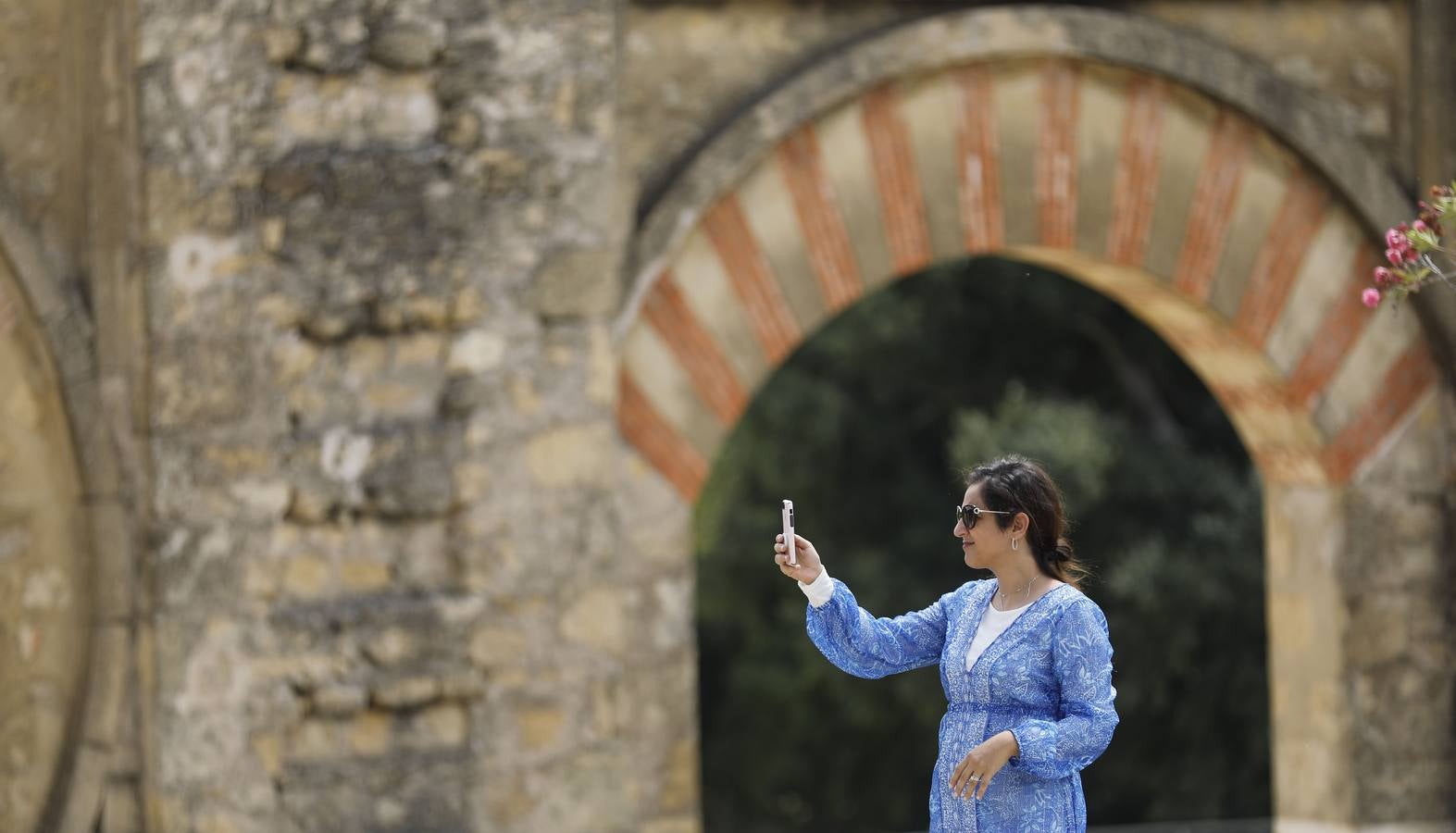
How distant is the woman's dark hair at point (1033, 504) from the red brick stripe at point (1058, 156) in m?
2.12

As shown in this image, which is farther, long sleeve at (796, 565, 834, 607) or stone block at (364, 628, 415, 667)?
stone block at (364, 628, 415, 667)

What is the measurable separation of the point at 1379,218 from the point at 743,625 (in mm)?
7259

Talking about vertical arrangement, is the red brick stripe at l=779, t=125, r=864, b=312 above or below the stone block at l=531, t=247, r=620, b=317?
above

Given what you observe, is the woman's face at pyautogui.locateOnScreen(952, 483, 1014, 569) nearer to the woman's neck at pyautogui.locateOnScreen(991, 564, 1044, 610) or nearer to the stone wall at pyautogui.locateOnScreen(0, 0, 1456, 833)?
the woman's neck at pyautogui.locateOnScreen(991, 564, 1044, 610)

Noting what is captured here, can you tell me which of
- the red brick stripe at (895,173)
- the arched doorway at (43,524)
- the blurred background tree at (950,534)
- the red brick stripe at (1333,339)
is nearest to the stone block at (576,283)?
the red brick stripe at (895,173)

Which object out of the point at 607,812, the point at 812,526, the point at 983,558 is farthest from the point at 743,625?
the point at 983,558

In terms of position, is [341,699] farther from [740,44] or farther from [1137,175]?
[1137,175]

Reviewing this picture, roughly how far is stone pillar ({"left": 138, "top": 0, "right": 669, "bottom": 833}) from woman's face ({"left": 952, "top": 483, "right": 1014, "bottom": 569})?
1.29 metres

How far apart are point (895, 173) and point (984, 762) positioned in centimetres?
243

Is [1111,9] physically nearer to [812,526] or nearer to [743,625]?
[812,526]

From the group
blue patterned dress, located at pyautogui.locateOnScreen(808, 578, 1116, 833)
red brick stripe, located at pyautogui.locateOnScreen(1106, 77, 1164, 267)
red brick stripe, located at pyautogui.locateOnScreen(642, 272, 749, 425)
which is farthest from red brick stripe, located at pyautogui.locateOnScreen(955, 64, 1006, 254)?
blue patterned dress, located at pyautogui.locateOnScreen(808, 578, 1116, 833)

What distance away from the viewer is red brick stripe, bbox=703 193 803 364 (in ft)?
16.5

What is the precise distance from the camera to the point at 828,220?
5152mm

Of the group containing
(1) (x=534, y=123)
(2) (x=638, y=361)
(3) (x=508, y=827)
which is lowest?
(3) (x=508, y=827)
